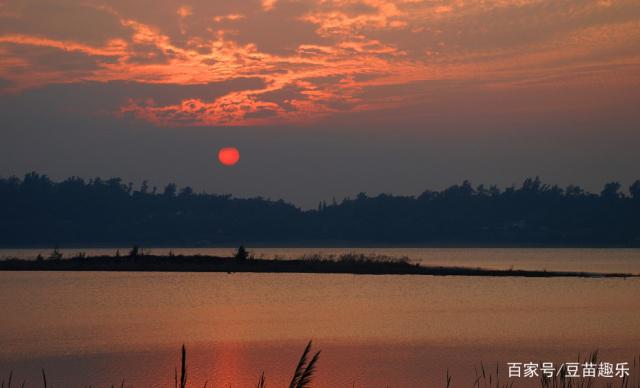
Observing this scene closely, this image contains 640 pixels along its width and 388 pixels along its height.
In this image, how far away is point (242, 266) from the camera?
89625 millimetres

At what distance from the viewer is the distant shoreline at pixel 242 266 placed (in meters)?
88.1

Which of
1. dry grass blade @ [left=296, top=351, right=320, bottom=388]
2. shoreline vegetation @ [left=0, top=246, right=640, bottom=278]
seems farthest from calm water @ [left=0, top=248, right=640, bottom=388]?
dry grass blade @ [left=296, top=351, right=320, bottom=388]

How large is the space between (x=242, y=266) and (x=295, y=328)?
45.4m

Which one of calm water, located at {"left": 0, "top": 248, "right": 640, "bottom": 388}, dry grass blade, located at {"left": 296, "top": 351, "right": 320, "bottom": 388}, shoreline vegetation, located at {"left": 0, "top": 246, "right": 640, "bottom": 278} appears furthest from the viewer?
shoreline vegetation, located at {"left": 0, "top": 246, "right": 640, "bottom": 278}

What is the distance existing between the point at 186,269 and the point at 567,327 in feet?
163

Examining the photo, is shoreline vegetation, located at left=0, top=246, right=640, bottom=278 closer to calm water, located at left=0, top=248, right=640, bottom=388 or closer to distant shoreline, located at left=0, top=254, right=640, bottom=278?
distant shoreline, located at left=0, top=254, right=640, bottom=278

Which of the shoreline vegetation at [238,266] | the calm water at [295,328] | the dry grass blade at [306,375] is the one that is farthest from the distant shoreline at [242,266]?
the dry grass blade at [306,375]

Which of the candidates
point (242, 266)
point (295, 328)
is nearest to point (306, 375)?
point (295, 328)

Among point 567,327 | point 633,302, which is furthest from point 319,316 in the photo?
point 633,302

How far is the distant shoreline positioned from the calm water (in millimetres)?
8443

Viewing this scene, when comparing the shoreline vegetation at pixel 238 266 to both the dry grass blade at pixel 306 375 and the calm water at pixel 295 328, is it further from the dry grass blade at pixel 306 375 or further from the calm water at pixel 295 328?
the dry grass blade at pixel 306 375

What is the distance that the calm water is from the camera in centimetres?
3119

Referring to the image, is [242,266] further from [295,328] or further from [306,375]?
[306,375]

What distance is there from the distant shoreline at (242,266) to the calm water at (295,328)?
8443mm
